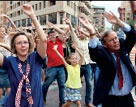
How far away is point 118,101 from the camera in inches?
161

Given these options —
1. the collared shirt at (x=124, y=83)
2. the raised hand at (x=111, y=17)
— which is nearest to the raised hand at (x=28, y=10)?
the raised hand at (x=111, y=17)

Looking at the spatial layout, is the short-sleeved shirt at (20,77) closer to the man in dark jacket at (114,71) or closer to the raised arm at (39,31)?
the raised arm at (39,31)

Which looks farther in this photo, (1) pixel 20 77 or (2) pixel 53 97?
(2) pixel 53 97

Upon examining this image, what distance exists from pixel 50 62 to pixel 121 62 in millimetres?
3378

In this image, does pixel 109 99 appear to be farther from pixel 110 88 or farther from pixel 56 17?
pixel 56 17

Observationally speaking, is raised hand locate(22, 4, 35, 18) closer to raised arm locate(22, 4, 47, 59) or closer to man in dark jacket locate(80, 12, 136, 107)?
raised arm locate(22, 4, 47, 59)

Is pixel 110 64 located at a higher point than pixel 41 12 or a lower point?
lower

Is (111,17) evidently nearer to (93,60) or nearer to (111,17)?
(111,17)

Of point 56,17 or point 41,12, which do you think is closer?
point 56,17

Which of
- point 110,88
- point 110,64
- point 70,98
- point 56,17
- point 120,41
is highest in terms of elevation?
point 56,17

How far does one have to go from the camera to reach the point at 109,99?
4.13 meters

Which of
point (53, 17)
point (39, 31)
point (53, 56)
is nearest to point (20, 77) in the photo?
point (39, 31)

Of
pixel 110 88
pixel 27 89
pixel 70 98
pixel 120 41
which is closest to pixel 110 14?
pixel 120 41

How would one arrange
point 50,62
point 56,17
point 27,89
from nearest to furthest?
point 27,89, point 50,62, point 56,17
